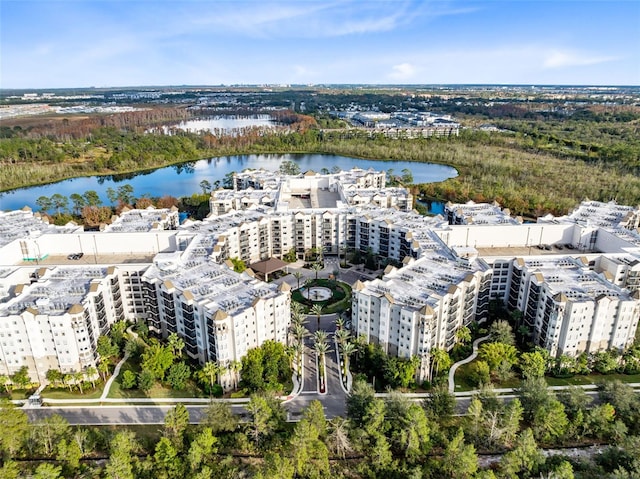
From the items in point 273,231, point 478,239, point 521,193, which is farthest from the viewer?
point 521,193

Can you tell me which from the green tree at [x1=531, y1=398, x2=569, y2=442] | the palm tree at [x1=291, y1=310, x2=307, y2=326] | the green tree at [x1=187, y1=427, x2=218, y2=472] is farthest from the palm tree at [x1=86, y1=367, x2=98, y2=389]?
the green tree at [x1=531, y1=398, x2=569, y2=442]

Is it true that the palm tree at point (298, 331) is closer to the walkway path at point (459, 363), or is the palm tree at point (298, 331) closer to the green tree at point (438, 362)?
the green tree at point (438, 362)

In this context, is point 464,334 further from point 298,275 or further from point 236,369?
point 298,275

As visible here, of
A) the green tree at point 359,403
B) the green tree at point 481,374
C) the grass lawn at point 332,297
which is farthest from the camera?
the grass lawn at point 332,297

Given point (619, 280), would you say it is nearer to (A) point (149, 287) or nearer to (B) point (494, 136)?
(A) point (149, 287)

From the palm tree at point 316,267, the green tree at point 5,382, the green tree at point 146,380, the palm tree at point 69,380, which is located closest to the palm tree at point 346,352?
the green tree at point 146,380

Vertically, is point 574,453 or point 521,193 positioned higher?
point 521,193

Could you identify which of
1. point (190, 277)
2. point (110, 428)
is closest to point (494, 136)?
point (190, 277)
